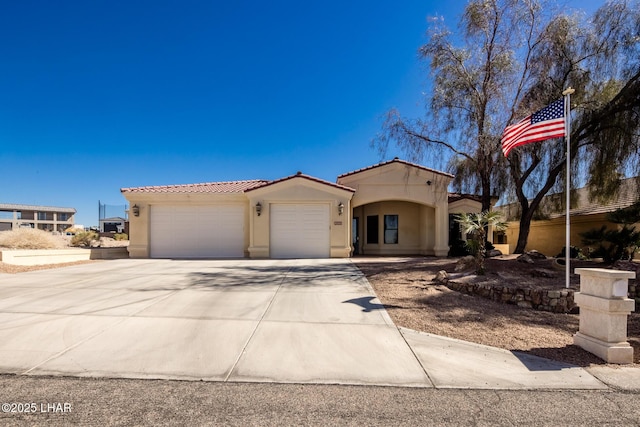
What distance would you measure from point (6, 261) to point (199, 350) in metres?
10.5

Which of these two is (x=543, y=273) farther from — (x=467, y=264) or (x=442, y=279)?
(x=442, y=279)

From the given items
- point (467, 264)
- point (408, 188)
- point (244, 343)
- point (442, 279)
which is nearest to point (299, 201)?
point (408, 188)

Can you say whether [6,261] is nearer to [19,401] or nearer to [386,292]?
[19,401]

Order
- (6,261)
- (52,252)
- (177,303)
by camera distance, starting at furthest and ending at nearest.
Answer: (52,252) → (6,261) → (177,303)

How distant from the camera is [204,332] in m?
4.52

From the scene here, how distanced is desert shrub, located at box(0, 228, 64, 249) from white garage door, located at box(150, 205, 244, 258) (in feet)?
13.2

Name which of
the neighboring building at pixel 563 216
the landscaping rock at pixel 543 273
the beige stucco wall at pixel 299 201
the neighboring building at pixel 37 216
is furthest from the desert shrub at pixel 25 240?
the neighboring building at pixel 37 216

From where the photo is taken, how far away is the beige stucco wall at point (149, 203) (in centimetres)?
1441

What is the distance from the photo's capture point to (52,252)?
11.9 metres

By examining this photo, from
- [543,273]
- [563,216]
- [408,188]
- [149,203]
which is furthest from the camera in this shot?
[563,216]

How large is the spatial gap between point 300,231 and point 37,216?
81612mm

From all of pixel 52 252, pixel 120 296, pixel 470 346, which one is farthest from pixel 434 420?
pixel 52 252

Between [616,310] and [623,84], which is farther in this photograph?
[623,84]

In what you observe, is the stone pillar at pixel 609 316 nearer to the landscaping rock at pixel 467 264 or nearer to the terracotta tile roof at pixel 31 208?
the landscaping rock at pixel 467 264
